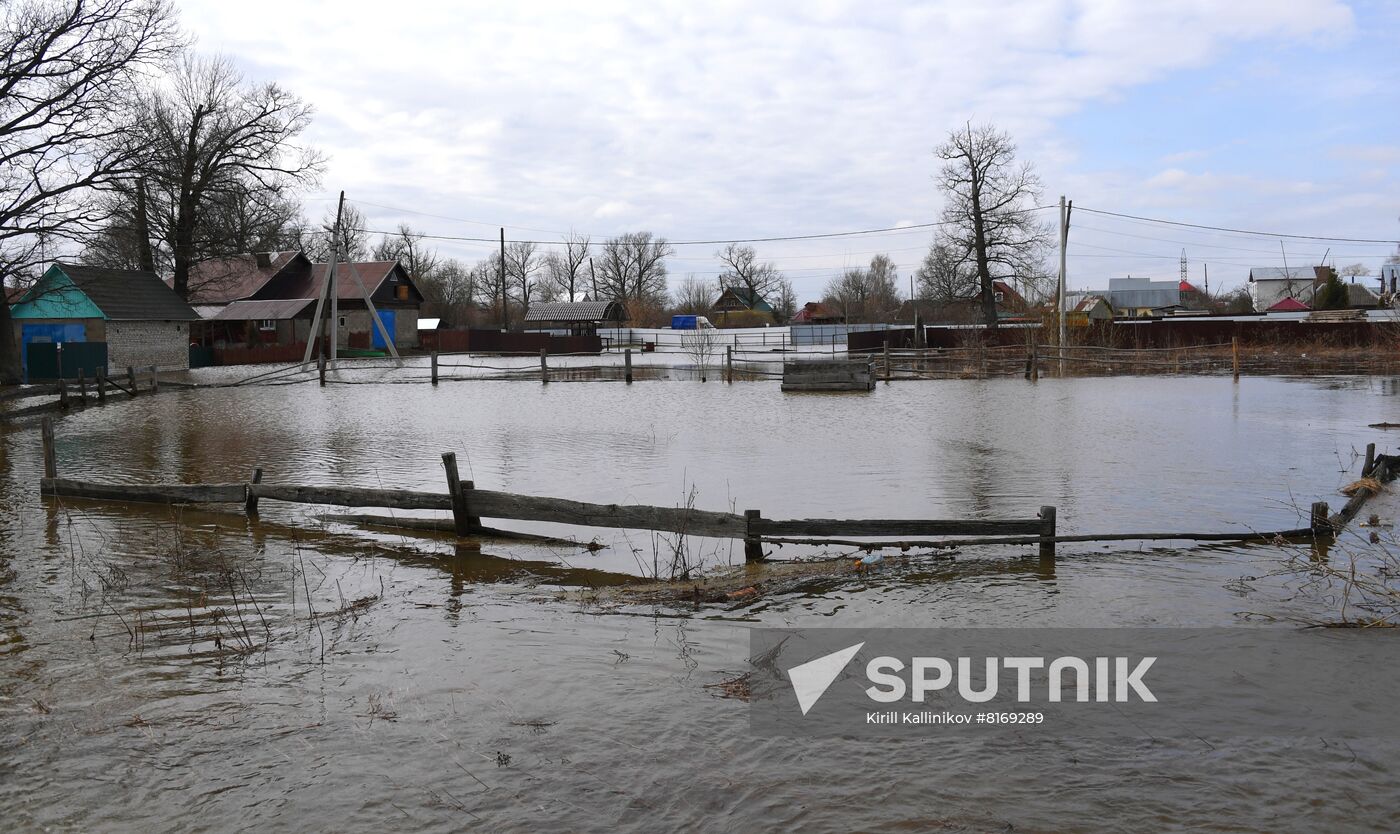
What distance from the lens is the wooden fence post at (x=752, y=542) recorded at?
898cm

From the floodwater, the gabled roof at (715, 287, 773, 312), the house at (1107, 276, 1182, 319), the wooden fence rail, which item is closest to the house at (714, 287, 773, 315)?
the gabled roof at (715, 287, 773, 312)

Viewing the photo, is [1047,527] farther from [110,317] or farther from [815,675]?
[110,317]

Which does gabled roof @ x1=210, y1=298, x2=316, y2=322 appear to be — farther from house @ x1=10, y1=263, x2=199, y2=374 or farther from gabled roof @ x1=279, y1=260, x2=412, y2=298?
house @ x1=10, y1=263, x2=199, y2=374

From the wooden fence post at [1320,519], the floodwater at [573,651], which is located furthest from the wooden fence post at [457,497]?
the wooden fence post at [1320,519]

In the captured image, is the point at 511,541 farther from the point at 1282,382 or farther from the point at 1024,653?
the point at 1282,382

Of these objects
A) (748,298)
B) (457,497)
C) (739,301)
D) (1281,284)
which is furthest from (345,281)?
(1281,284)

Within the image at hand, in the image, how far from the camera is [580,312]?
220 ft

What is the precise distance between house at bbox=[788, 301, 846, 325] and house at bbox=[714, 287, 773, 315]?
3267 millimetres

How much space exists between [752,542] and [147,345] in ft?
128

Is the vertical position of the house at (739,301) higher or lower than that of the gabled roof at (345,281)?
higher

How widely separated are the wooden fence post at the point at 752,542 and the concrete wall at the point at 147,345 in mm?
36704

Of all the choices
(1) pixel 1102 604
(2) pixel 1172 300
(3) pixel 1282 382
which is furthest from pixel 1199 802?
(2) pixel 1172 300

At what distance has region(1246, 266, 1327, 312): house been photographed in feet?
290

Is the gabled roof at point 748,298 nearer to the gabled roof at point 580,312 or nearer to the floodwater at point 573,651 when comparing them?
the gabled roof at point 580,312
